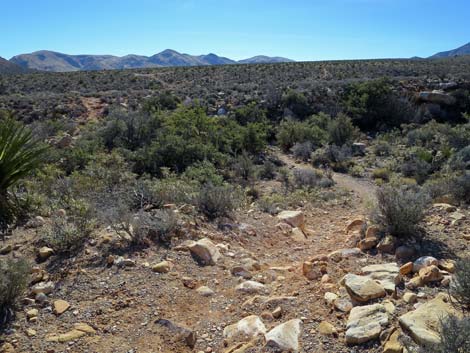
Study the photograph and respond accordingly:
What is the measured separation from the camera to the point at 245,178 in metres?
10.7

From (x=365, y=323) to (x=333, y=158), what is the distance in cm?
1008

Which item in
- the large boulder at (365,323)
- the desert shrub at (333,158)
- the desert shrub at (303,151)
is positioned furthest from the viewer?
the desert shrub at (303,151)

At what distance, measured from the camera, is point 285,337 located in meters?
3.21

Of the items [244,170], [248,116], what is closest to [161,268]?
[244,170]

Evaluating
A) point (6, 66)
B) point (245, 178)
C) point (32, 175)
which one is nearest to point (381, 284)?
point (245, 178)

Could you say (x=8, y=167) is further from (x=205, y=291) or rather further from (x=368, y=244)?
(x=368, y=244)

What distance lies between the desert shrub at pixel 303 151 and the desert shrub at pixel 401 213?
815 centimetres

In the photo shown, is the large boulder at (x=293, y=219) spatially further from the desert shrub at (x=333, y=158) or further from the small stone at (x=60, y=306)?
the desert shrub at (x=333, y=158)

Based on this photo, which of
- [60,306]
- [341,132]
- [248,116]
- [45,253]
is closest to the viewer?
[60,306]

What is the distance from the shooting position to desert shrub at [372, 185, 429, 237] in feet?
16.2

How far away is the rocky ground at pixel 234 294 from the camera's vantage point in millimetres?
3279

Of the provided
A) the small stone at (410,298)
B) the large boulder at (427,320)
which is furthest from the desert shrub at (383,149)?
the large boulder at (427,320)

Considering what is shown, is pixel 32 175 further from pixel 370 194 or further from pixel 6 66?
pixel 6 66

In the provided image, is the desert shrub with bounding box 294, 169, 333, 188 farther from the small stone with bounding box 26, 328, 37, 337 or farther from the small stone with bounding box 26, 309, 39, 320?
the small stone with bounding box 26, 328, 37, 337
